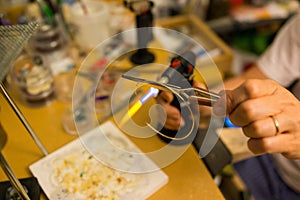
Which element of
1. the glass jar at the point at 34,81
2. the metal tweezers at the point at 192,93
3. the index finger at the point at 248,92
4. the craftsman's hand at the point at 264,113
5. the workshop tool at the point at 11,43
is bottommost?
the craftsman's hand at the point at 264,113

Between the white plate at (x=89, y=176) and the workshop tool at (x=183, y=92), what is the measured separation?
87 millimetres

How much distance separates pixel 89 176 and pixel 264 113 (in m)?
0.36

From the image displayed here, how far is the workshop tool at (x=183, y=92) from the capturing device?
1.74 ft

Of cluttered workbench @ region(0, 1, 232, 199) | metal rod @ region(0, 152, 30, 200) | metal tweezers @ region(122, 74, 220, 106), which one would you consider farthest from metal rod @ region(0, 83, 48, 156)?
metal tweezers @ region(122, 74, 220, 106)

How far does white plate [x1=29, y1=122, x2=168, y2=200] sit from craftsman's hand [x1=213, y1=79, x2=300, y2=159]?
0.20 m

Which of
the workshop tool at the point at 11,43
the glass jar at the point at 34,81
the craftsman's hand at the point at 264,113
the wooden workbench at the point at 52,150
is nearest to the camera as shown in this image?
the workshop tool at the point at 11,43

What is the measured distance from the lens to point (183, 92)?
1.78 ft

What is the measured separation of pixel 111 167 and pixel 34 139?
0.58 feet

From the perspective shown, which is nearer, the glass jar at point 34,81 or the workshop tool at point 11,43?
the workshop tool at point 11,43

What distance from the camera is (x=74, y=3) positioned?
0.98 m

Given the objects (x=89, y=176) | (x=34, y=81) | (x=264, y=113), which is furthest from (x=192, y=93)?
(x=34, y=81)

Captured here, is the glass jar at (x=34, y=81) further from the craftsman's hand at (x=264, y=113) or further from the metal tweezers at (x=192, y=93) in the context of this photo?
the craftsman's hand at (x=264, y=113)

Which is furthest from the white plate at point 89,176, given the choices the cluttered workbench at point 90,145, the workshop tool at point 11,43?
the workshop tool at point 11,43

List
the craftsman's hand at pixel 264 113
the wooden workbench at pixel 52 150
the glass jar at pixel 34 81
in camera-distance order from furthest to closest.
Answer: the glass jar at pixel 34 81 → the wooden workbench at pixel 52 150 → the craftsman's hand at pixel 264 113
